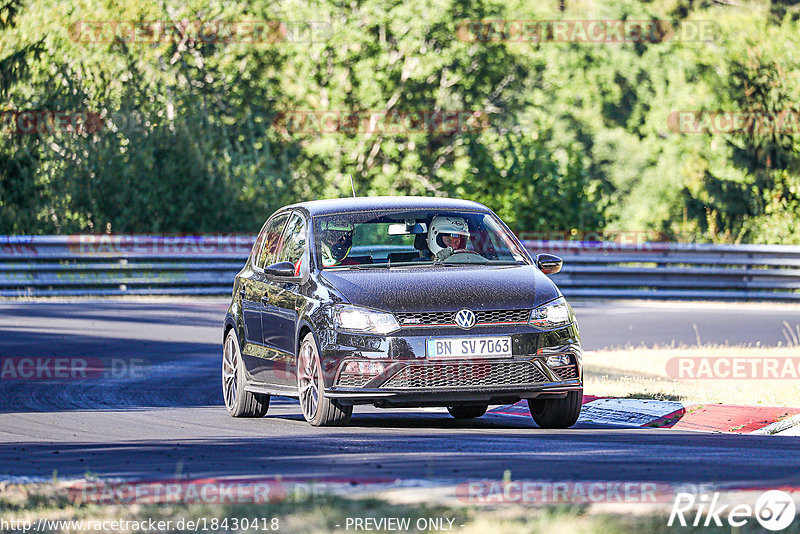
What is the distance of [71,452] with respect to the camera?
29.5 feet

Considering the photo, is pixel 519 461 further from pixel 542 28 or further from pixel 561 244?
pixel 542 28

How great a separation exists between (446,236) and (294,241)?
1.24m

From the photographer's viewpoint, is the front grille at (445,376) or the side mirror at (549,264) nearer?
the front grille at (445,376)

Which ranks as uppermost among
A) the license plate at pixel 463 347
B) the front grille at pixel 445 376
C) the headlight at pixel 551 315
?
the headlight at pixel 551 315

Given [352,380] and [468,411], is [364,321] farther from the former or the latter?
[468,411]

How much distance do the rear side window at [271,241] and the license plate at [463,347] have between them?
2.57 meters

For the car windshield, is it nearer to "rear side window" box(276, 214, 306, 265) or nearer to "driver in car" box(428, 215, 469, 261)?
"driver in car" box(428, 215, 469, 261)

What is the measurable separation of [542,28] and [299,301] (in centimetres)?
4227

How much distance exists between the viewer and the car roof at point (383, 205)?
1113 centimetres

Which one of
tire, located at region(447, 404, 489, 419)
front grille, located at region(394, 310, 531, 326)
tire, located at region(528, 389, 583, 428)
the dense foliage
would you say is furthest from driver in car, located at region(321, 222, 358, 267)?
the dense foliage

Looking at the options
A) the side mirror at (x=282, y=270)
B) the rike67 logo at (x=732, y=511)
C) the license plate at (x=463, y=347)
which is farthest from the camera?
the side mirror at (x=282, y=270)

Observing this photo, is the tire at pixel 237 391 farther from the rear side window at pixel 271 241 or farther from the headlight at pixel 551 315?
the headlight at pixel 551 315

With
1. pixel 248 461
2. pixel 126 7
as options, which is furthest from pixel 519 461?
pixel 126 7

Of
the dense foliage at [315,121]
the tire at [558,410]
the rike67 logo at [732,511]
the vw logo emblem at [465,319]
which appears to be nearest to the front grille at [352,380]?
the vw logo emblem at [465,319]
